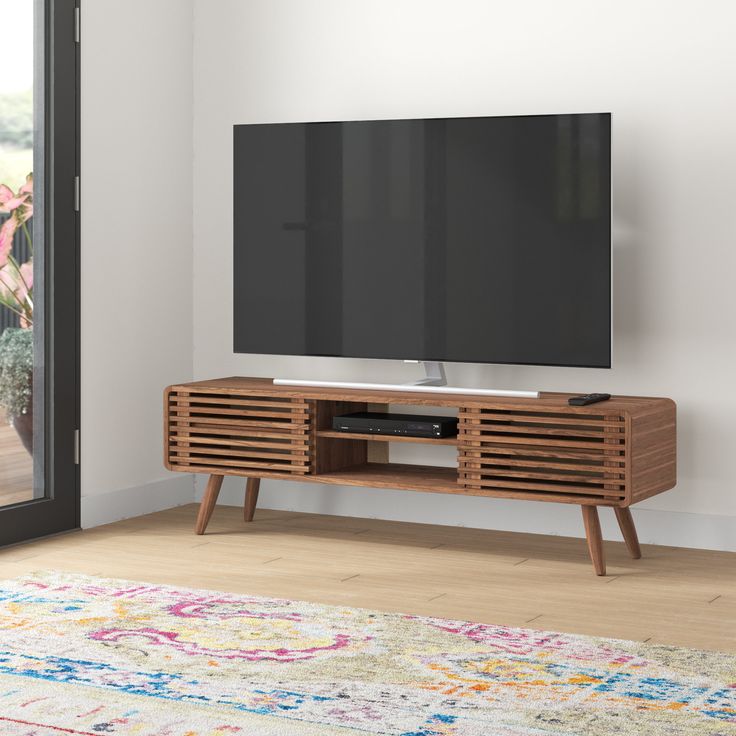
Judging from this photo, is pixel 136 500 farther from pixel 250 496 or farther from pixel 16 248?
pixel 16 248

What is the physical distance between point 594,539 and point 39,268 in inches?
85.4

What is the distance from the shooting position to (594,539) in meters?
3.94

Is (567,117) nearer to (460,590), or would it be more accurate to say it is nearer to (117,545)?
(460,590)

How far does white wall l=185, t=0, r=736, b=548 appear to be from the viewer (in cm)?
429

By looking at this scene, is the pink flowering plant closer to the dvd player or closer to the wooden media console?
the wooden media console

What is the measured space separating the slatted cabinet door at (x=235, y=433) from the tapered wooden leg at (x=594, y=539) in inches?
39.6

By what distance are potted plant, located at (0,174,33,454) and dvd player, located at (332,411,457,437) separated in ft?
3.63

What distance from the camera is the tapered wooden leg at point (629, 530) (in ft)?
13.5

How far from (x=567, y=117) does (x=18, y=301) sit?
2005 millimetres

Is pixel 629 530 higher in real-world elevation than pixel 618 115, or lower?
lower

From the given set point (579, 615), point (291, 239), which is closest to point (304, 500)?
point (291, 239)

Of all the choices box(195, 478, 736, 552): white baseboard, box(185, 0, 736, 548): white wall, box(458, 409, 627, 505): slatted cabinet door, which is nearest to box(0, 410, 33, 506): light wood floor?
box(195, 478, 736, 552): white baseboard

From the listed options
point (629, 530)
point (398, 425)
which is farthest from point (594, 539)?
point (398, 425)

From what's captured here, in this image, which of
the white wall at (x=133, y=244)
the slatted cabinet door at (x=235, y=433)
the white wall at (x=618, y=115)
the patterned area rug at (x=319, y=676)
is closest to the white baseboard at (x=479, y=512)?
the white wall at (x=618, y=115)
